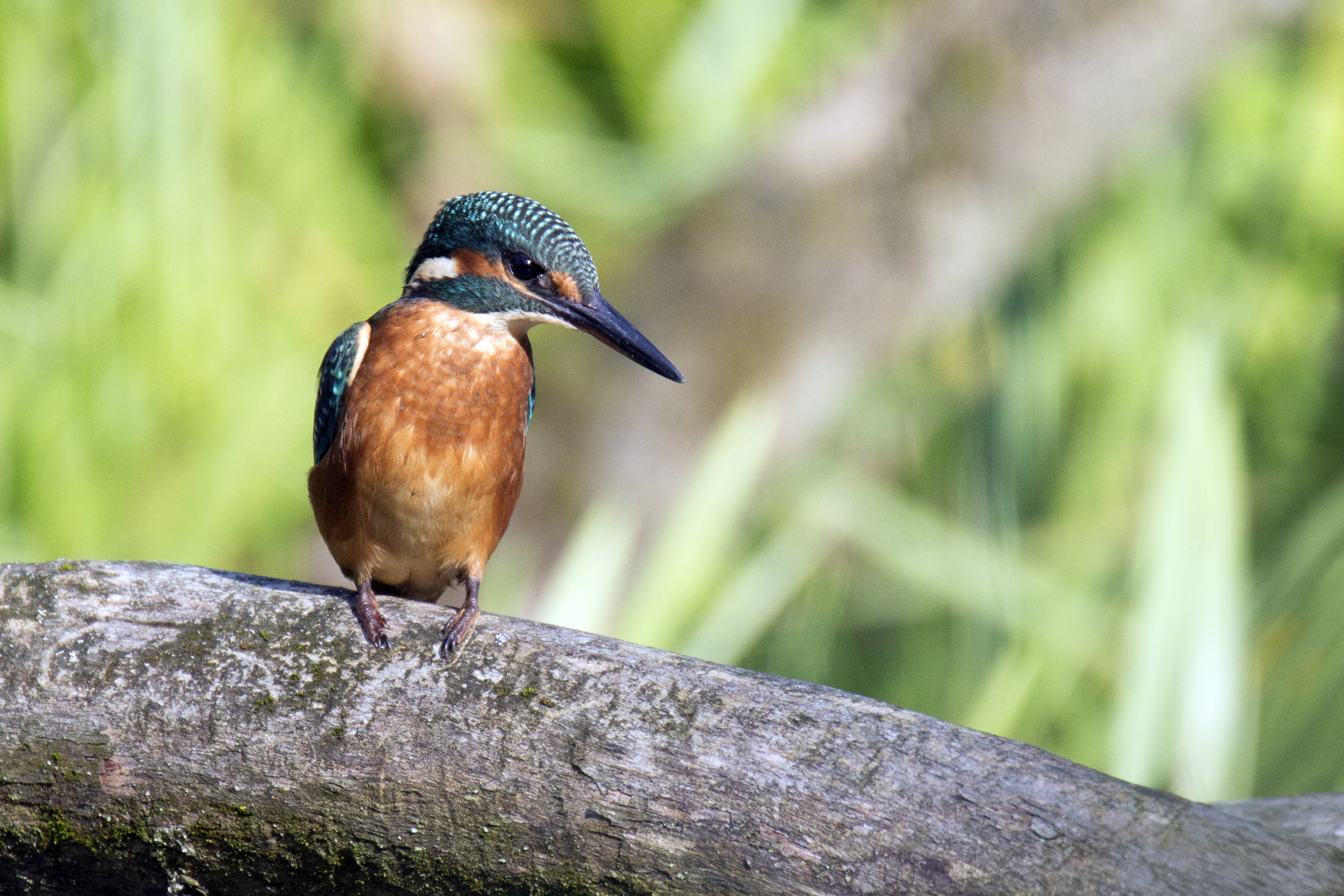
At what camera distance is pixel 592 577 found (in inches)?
123

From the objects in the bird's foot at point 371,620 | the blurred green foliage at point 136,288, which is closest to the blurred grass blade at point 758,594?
the bird's foot at point 371,620

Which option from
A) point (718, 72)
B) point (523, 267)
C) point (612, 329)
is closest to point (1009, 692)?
point (612, 329)

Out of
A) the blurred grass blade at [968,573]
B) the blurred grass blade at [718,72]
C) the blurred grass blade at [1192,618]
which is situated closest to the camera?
the blurred grass blade at [1192,618]

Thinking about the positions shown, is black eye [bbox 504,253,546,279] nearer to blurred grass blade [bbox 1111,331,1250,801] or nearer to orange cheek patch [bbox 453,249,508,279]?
orange cheek patch [bbox 453,249,508,279]

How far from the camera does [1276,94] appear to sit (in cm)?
461

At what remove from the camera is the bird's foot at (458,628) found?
147 centimetres

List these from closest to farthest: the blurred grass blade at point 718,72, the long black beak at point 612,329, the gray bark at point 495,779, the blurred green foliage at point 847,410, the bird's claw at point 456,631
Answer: the gray bark at point 495,779 → the bird's claw at point 456,631 → the long black beak at point 612,329 → the blurred green foliage at point 847,410 → the blurred grass blade at point 718,72

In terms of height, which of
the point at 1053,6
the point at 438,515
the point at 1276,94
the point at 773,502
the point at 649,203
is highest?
the point at 1276,94

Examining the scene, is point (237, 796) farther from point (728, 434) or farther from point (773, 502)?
point (773, 502)

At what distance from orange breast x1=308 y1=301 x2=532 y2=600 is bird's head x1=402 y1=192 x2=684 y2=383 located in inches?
2.0

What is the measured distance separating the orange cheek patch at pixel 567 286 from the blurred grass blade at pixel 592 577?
2.89 feet

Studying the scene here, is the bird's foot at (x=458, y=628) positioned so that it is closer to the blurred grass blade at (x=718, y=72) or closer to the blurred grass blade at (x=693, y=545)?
the blurred grass blade at (x=693, y=545)

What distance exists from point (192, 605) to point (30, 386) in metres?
2.88

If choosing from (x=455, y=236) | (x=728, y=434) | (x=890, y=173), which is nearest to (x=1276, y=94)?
(x=890, y=173)
